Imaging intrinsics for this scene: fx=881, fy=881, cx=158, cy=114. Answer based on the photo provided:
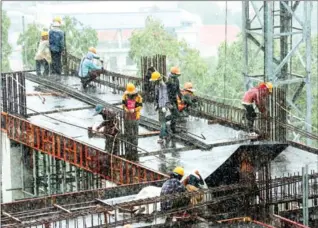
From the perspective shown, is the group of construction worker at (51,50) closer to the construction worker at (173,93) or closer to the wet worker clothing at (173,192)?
the construction worker at (173,93)

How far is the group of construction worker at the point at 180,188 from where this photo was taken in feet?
52.1

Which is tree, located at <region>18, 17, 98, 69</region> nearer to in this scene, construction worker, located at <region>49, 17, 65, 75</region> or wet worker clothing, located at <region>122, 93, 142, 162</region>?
construction worker, located at <region>49, 17, 65, 75</region>

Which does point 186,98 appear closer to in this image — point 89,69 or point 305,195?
point 89,69

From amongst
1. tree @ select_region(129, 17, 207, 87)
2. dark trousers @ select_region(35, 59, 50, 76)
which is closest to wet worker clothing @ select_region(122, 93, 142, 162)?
dark trousers @ select_region(35, 59, 50, 76)

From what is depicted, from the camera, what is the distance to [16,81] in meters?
23.8

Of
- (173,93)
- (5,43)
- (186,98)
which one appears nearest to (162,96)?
(173,93)

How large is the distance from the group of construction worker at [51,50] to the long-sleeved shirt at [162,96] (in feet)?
24.8

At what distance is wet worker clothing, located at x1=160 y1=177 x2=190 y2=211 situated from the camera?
15.9 metres

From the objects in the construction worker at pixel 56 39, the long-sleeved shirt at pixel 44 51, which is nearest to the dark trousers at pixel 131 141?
the construction worker at pixel 56 39

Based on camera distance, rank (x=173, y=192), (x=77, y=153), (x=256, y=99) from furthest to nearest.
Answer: (x=256, y=99)
(x=77, y=153)
(x=173, y=192)

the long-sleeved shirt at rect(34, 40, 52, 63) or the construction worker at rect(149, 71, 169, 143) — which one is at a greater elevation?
the long-sleeved shirt at rect(34, 40, 52, 63)

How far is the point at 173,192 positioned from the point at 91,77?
1143 cm

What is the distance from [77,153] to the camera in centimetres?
2120

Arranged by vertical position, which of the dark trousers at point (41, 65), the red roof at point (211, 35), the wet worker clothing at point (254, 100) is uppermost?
the dark trousers at point (41, 65)
